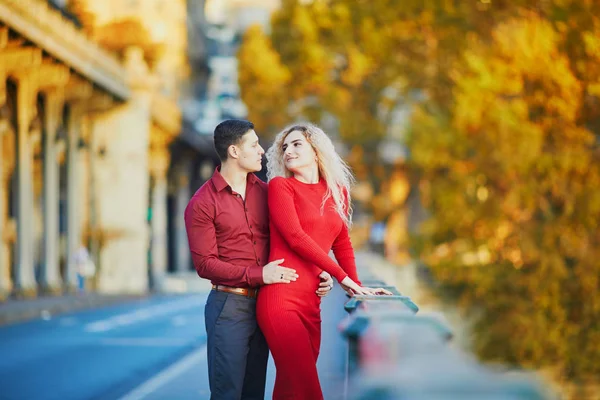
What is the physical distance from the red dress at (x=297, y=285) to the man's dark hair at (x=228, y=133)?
11.1 inches

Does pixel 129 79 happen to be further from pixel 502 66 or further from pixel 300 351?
pixel 300 351

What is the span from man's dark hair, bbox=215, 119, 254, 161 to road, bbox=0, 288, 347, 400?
3.99 ft

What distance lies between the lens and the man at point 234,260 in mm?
5223

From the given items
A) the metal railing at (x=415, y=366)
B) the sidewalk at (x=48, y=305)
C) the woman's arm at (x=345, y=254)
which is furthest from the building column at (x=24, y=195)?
the metal railing at (x=415, y=366)

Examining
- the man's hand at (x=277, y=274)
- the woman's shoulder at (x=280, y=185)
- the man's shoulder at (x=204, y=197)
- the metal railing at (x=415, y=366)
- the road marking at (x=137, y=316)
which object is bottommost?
the road marking at (x=137, y=316)

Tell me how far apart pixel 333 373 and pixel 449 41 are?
1027 inches

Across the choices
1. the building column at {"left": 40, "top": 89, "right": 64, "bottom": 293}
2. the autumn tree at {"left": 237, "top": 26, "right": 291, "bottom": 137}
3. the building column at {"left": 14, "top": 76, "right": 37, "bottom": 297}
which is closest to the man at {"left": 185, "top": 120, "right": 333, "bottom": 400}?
the building column at {"left": 14, "top": 76, "right": 37, "bottom": 297}

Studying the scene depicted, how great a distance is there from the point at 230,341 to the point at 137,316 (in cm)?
2065

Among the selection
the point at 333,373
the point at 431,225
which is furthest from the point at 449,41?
the point at 333,373

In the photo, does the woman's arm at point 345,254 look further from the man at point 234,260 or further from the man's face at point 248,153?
the man's face at point 248,153

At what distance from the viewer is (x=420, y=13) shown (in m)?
35.4

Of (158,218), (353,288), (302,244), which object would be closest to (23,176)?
(158,218)

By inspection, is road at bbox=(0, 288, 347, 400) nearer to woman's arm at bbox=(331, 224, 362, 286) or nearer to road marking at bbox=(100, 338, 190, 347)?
road marking at bbox=(100, 338, 190, 347)

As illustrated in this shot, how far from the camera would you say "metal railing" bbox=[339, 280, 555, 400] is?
2.77 meters
